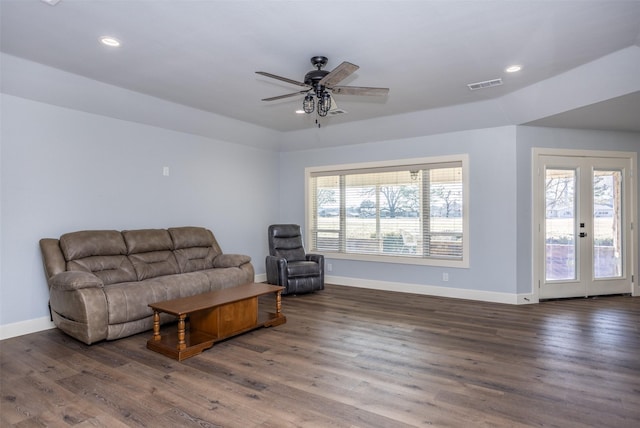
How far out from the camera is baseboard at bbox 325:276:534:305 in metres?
5.04

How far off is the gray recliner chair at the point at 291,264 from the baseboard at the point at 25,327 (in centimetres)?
285

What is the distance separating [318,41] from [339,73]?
1.48 feet

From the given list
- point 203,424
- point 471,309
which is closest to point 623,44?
point 471,309

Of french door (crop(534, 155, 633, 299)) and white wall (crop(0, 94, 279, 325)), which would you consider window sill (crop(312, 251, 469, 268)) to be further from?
white wall (crop(0, 94, 279, 325))

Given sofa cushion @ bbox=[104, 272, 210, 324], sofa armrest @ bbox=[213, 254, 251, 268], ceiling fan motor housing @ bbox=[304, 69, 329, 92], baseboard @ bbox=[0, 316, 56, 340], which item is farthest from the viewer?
sofa armrest @ bbox=[213, 254, 251, 268]

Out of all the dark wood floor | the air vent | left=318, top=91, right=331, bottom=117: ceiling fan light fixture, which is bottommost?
the dark wood floor

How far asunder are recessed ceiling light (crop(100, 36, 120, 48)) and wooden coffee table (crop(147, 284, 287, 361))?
7.71 ft

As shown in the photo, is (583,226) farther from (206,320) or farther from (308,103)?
(206,320)

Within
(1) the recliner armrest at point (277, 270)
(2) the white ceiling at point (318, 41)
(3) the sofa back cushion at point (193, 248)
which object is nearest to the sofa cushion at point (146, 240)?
(3) the sofa back cushion at point (193, 248)

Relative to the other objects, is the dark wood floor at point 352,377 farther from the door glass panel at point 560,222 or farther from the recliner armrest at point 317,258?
the recliner armrest at point 317,258

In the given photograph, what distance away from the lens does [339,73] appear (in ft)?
9.28

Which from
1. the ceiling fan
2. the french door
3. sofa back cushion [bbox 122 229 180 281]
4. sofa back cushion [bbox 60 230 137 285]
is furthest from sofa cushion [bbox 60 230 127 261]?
the french door

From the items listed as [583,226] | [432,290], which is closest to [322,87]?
[432,290]

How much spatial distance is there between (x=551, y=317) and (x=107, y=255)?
5.32 metres
